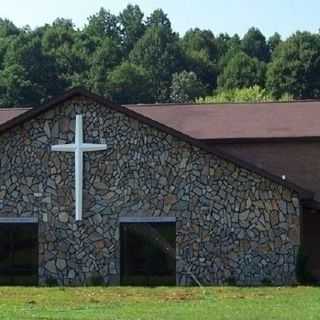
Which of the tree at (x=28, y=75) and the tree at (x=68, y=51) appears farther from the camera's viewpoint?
the tree at (x=68, y=51)

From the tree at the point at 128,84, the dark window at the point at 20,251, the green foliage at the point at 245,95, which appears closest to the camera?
the dark window at the point at 20,251

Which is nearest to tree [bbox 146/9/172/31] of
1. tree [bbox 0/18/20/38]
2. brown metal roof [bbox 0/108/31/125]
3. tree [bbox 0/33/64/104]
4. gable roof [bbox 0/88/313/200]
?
tree [bbox 0/18/20/38]

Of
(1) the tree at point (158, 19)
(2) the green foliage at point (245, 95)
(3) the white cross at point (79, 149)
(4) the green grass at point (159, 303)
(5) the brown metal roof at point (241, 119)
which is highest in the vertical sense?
(1) the tree at point (158, 19)

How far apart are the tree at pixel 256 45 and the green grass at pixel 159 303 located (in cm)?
9083

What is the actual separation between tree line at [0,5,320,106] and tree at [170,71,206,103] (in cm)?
10

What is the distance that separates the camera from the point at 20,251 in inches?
1190

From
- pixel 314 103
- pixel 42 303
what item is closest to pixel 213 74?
pixel 314 103

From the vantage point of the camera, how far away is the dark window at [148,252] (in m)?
29.8

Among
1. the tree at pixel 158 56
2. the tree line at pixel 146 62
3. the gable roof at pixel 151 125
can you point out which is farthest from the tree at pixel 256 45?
the gable roof at pixel 151 125

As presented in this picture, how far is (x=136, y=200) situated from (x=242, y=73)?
74150 mm

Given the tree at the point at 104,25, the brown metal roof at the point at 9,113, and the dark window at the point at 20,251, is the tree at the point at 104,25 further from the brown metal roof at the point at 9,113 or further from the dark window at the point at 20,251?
the dark window at the point at 20,251

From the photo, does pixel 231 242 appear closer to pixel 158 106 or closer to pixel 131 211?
pixel 131 211

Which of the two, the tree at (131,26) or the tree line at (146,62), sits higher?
the tree at (131,26)

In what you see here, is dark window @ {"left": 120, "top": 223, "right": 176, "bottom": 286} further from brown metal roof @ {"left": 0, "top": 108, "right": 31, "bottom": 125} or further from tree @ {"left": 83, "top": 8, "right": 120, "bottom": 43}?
tree @ {"left": 83, "top": 8, "right": 120, "bottom": 43}
